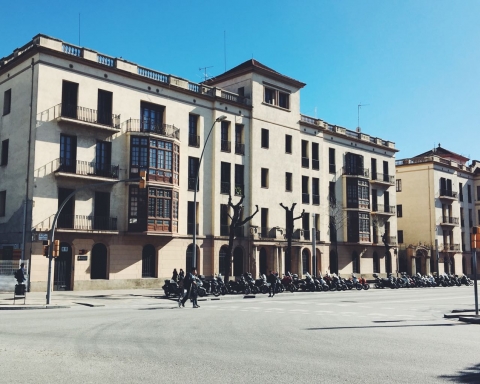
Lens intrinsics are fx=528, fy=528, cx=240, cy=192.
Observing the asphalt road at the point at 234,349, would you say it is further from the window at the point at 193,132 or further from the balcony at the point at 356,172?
the balcony at the point at 356,172

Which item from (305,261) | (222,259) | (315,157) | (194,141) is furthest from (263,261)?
(194,141)

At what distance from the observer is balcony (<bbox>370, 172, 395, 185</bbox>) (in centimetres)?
5741

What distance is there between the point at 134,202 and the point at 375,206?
3131 centimetres

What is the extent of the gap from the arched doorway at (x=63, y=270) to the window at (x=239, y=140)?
55.4 ft

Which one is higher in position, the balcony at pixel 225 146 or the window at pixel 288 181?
the balcony at pixel 225 146

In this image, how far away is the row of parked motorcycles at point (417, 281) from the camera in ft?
147

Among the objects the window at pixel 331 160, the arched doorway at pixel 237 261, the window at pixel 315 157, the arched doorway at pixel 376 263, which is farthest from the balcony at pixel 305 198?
the arched doorway at pixel 376 263

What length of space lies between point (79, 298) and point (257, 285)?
11151 mm

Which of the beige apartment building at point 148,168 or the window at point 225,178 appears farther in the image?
the window at point 225,178

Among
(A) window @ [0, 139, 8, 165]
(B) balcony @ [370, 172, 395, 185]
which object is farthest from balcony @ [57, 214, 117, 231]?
(B) balcony @ [370, 172, 395, 185]

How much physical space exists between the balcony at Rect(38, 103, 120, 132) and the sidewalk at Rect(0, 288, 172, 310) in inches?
404

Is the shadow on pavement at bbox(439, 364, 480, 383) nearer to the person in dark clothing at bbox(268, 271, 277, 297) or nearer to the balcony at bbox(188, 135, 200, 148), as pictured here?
the person in dark clothing at bbox(268, 271, 277, 297)

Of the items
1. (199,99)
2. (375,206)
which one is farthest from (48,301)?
(375,206)

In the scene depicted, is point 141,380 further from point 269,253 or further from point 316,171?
point 316,171
